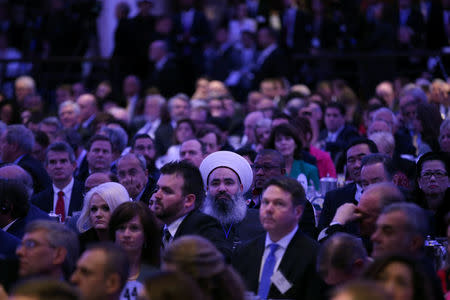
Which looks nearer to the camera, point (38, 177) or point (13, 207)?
point (13, 207)

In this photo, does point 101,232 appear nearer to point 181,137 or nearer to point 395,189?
point 395,189

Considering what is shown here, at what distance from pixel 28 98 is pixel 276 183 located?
9908 mm

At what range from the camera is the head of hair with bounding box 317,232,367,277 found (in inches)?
214

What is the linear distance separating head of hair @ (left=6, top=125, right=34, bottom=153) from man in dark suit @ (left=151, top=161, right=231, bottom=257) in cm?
348

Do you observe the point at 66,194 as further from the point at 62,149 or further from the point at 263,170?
the point at 263,170

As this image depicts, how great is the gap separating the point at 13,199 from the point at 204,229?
1672 mm

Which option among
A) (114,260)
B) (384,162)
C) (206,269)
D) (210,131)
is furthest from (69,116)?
(206,269)

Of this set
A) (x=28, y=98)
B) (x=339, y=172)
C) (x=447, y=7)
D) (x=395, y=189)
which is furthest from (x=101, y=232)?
(x=447, y=7)

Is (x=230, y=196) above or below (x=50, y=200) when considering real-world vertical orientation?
A: above

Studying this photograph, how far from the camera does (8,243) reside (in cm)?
673

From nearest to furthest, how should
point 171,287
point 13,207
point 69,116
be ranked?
point 171,287, point 13,207, point 69,116

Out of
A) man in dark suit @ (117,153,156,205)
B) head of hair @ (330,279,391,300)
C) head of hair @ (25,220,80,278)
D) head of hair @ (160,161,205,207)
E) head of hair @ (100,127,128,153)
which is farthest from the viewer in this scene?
head of hair @ (100,127,128,153)

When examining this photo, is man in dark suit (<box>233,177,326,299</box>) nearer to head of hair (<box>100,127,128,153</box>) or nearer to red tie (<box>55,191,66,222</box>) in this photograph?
red tie (<box>55,191,66,222</box>)

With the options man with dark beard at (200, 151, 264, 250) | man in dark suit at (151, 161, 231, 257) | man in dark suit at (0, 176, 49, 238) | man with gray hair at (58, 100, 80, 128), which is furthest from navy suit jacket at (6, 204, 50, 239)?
man with gray hair at (58, 100, 80, 128)
